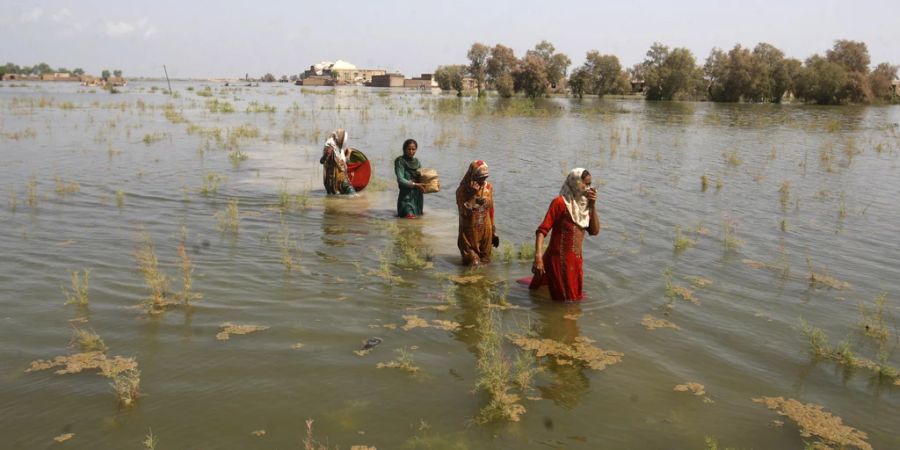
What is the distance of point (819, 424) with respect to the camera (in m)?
4.09

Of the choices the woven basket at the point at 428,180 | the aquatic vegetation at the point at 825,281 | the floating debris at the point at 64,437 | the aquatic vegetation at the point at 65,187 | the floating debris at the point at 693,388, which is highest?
the woven basket at the point at 428,180

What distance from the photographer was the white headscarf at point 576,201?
18.7ft

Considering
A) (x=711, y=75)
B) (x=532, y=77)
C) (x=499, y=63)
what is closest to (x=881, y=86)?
(x=711, y=75)

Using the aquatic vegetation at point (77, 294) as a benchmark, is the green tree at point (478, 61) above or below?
above

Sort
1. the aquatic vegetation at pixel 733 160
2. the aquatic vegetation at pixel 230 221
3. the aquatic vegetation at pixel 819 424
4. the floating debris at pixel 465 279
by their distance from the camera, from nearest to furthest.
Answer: the aquatic vegetation at pixel 819 424
the floating debris at pixel 465 279
the aquatic vegetation at pixel 230 221
the aquatic vegetation at pixel 733 160

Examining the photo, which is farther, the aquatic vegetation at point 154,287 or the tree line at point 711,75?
the tree line at point 711,75

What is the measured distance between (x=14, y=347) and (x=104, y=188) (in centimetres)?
741

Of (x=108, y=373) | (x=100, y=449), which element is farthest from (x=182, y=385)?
(x=100, y=449)

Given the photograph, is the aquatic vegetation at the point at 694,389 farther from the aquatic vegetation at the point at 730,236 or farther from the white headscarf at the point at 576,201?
the aquatic vegetation at the point at 730,236

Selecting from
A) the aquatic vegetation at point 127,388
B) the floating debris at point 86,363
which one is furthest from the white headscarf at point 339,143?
the aquatic vegetation at point 127,388

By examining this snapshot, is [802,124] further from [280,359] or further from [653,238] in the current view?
[280,359]

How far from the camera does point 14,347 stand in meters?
4.86

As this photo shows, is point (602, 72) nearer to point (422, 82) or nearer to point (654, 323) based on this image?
point (422, 82)

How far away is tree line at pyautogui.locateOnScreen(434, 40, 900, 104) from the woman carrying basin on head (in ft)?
166
